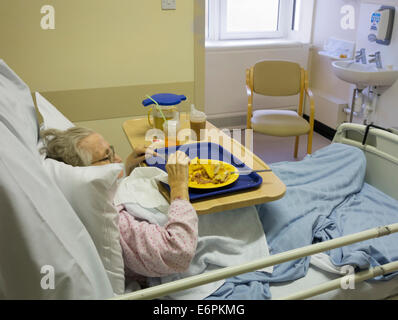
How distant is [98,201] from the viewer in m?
1.02

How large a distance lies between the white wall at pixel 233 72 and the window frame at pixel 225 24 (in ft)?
1.20

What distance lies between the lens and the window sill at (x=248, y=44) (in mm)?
3947

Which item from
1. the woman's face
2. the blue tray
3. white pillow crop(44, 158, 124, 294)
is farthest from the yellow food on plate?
white pillow crop(44, 158, 124, 294)

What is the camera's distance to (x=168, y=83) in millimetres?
2721

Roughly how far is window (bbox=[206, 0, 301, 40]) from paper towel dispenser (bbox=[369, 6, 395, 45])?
1253mm

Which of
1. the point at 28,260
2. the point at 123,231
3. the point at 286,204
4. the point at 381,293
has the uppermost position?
the point at 28,260

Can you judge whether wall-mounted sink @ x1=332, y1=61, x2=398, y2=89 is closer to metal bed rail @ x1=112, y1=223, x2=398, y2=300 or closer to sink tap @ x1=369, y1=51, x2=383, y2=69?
sink tap @ x1=369, y1=51, x2=383, y2=69

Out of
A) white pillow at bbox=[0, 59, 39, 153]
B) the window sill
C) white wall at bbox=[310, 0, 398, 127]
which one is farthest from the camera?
the window sill

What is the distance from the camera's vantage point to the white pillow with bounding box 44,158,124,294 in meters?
1.01

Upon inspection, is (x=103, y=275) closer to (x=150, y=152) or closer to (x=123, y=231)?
(x=123, y=231)

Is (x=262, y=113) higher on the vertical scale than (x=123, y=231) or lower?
lower

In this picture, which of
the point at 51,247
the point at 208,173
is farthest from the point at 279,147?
the point at 51,247

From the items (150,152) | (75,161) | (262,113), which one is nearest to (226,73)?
(262,113)

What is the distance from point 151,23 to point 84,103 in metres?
0.68
